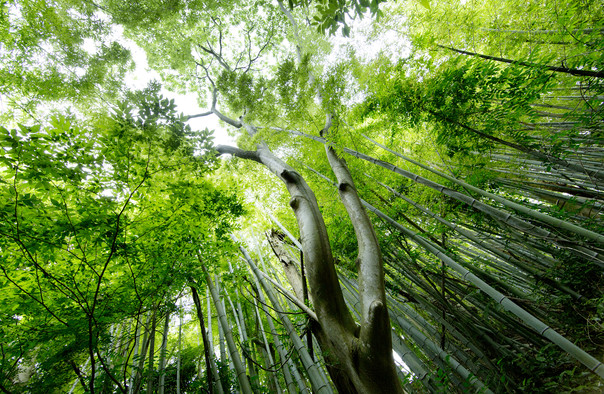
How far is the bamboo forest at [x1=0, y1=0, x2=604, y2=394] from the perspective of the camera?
1.37 meters

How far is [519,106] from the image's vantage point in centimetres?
195

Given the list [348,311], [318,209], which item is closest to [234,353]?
[348,311]

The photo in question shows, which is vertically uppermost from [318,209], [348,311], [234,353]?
[318,209]

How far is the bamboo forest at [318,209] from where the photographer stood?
1.37 m

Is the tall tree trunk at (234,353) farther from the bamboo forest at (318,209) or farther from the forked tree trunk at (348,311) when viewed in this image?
the forked tree trunk at (348,311)

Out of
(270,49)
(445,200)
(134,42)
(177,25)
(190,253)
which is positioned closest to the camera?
(190,253)

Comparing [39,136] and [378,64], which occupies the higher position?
[378,64]

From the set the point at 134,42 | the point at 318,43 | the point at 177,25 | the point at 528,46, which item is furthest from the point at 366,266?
the point at 134,42

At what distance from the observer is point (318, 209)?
6.32ft

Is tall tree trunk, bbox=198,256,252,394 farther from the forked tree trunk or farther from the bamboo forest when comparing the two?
the forked tree trunk

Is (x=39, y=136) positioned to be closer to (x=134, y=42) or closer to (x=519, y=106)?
(x=519, y=106)

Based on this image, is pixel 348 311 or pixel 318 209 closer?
pixel 348 311

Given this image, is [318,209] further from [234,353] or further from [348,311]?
[234,353]

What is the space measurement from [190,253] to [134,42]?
16.0 ft
